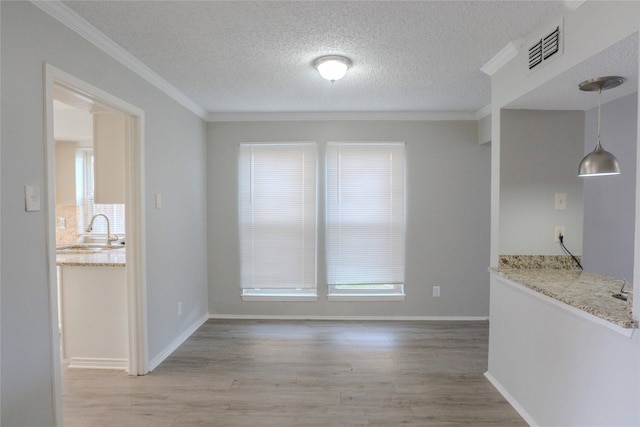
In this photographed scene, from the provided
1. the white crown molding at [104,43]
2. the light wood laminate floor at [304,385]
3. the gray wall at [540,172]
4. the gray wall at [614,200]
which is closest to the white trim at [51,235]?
the white crown molding at [104,43]

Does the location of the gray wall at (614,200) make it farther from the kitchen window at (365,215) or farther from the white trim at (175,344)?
the white trim at (175,344)

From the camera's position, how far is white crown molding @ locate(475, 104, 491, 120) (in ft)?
11.6

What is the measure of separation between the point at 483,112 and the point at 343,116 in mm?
1565

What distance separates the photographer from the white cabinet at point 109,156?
2734 millimetres

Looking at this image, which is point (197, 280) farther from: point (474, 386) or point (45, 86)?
point (474, 386)

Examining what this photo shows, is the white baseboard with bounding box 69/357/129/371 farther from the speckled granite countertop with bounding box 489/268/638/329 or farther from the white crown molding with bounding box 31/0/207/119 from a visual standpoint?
the speckled granite countertop with bounding box 489/268/638/329

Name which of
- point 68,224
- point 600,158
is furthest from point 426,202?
point 68,224

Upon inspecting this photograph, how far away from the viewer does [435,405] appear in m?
2.24

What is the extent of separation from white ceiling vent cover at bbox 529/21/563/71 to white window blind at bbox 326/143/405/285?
1887 mm

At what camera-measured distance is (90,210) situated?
4594mm

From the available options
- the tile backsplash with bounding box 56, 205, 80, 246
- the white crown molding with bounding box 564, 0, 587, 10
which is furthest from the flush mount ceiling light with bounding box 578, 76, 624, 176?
the tile backsplash with bounding box 56, 205, 80, 246

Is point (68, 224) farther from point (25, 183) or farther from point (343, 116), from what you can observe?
point (343, 116)

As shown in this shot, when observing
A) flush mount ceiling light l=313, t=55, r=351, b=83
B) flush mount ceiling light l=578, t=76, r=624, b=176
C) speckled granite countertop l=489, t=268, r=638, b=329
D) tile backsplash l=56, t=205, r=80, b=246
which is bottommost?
speckled granite countertop l=489, t=268, r=638, b=329

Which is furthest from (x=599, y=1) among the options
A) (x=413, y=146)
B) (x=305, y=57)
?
(x=413, y=146)
